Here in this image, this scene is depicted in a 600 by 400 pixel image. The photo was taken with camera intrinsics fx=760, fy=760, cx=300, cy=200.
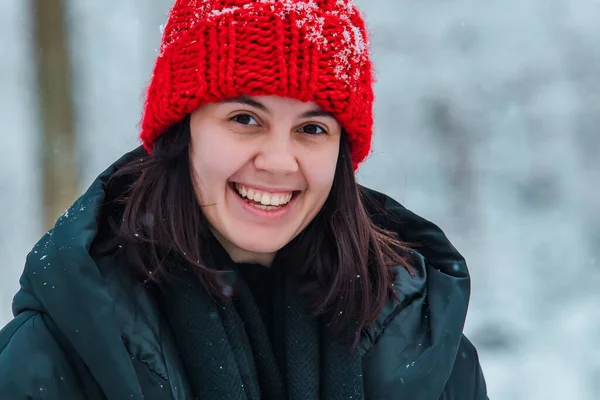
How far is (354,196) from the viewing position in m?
2.13

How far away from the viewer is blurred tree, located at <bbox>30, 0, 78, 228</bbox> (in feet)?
15.9

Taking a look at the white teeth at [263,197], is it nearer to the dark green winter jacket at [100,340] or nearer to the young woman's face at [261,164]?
the young woman's face at [261,164]

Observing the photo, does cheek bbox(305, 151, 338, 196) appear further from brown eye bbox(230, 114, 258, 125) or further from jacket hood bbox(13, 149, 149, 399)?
jacket hood bbox(13, 149, 149, 399)

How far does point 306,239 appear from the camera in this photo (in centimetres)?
215

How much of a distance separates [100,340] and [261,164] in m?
0.54

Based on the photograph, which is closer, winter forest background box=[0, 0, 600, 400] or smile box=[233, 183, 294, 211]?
smile box=[233, 183, 294, 211]

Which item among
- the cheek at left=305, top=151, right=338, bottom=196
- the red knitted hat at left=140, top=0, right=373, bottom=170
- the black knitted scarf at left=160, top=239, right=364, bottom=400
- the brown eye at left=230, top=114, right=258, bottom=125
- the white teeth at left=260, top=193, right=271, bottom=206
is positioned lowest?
the black knitted scarf at left=160, top=239, right=364, bottom=400

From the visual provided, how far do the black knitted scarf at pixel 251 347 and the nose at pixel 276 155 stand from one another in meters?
0.30

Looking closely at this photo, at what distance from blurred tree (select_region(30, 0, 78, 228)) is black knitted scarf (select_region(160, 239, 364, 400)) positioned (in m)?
3.22

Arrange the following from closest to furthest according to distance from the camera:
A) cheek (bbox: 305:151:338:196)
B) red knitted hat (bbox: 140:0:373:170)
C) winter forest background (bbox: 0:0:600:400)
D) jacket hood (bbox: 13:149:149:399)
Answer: jacket hood (bbox: 13:149:149:399)
red knitted hat (bbox: 140:0:373:170)
cheek (bbox: 305:151:338:196)
winter forest background (bbox: 0:0:600:400)

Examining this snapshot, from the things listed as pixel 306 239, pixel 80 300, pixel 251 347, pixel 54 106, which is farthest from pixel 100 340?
pixel 54 106

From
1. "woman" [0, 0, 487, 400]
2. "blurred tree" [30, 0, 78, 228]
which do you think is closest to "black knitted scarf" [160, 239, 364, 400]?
"woman" [0, 0, 487, 400]

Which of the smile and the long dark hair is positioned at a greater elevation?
the smile

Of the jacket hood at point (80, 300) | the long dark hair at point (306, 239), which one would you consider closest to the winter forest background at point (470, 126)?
the long dark hair at point (306, 239)
